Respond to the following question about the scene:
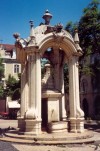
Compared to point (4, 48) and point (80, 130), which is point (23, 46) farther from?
point (4, 48)

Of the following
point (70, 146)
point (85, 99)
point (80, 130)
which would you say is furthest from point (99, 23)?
point (85, 99)

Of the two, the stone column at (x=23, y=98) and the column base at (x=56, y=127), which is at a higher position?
the stone column at (x=23, y=98)

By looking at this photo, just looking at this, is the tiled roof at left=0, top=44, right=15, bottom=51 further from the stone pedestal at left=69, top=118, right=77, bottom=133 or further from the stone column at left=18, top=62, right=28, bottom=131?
the stone pedestal at left=69, top=118, right=77, bottom=133

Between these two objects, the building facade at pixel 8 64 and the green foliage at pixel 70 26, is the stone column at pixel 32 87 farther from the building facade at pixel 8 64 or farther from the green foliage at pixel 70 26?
the building facade at pixel 8 64

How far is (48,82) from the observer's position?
16766 millimetres

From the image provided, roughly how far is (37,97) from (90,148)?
4332 millimetres

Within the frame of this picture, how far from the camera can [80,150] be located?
37.1ft

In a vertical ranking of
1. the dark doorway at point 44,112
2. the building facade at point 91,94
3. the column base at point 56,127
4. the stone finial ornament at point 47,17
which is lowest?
the column base at point 56,127

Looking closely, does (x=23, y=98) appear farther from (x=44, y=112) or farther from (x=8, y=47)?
(x=8, y=47)

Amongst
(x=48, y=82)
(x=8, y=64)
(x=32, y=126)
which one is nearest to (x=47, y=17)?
(x=48, y=82)

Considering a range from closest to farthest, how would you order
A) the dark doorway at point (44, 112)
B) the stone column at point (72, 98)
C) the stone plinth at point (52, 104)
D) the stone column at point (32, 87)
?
1. the stone column at point (32, 87)
2. the stone column at point (72, 98)
3. the stone plinth at point (52, 104)
4. the dark doorway at point (44, 112)

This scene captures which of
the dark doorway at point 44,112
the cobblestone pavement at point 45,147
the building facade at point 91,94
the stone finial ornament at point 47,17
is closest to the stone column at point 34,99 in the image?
the dark doorway at point 44,112

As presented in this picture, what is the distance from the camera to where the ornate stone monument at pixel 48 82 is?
1460cm

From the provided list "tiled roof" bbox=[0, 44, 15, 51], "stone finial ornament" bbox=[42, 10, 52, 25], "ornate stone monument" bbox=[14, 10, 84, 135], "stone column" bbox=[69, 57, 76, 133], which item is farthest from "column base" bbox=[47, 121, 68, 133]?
"tiled roof" bbox=[0, 44, 15, 51]
